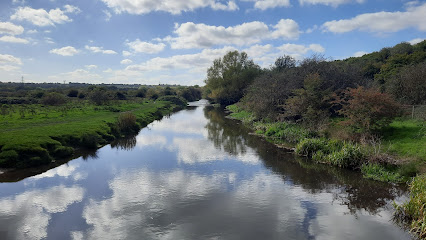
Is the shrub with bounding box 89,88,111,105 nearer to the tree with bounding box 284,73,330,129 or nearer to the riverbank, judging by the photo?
the tree with bounding box 284,73,330,129

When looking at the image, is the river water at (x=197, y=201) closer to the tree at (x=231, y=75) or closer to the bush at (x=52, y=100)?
the bush at (x=52, y=100)

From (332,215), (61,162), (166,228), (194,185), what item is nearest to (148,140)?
(61,162)

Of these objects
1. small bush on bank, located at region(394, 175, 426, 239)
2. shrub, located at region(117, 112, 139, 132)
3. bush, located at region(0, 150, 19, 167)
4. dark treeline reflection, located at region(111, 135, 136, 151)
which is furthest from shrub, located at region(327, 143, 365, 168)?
shrub, located at region(117, 112, 139, 132)

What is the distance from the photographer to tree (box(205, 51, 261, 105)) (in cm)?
8038

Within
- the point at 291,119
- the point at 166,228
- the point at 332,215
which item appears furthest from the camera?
the point at 291,119

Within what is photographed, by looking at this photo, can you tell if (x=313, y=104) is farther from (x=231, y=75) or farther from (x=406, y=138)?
(x=231, y=75)

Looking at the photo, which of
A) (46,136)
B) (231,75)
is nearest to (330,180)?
(46,136)

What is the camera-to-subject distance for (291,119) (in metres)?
35.8

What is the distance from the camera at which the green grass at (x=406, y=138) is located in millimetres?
19609

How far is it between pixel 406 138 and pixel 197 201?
699 inches

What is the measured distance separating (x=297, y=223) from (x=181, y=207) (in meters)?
5.85

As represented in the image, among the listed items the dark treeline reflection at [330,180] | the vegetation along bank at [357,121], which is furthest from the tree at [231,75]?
the dark treeline reflection at [330,180]

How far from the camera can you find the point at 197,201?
15.3 metres

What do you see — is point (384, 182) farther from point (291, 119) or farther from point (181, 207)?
point (291, 119)
